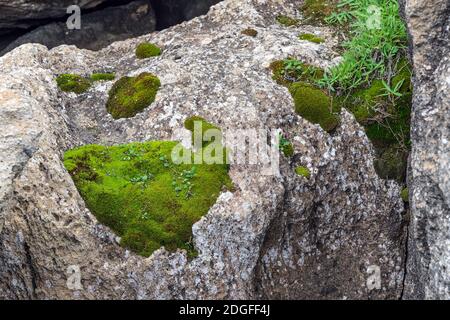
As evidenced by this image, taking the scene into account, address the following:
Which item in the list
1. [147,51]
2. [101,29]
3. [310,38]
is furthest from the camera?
[101,29]

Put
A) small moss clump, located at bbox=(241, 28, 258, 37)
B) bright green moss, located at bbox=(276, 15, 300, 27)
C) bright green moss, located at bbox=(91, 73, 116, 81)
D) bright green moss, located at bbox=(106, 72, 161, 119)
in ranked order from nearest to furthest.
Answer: bright green moss, located at bbox=(106, 72, 161, 119)
bright green moss, located at bbox=(91, 73, 116, 81)
small moss clump, located at bbox=(241, 28, 258, 37)
bright green moss, located at bbox=(276, 15, 300, 27)

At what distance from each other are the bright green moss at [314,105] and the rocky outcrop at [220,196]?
0.61ft

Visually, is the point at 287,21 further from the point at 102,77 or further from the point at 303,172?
the point at 303,172

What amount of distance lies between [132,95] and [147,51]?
1.90 meters

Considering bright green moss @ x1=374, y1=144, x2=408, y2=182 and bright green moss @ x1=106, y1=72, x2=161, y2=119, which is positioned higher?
bright green moss @ x1=106, y1=72, x2=161, y2=119

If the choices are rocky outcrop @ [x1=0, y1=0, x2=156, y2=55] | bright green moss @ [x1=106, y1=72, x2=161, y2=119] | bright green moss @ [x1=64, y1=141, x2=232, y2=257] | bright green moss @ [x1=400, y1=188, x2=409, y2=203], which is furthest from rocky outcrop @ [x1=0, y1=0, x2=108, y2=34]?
bright green moss @ [x1=400, y1=188, x2=409, y2=203]

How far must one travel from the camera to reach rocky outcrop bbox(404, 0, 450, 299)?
27.6ft

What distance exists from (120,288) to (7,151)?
2.67 metres

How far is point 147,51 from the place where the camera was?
42.2ft

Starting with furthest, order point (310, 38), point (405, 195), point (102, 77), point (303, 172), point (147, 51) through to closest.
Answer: point (147, 51), point (310, 38), point (102, 77), point (405, 195), point (303, 172)

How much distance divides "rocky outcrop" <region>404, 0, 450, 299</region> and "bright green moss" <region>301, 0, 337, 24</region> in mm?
3981

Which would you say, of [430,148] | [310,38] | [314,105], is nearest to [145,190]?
[314,105]

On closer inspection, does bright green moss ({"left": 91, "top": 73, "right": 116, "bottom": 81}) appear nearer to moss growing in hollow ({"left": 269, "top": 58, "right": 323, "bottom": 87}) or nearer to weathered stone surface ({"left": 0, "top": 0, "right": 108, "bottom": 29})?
moss growing in hollow ({"left": 269, "top": 58, "right": 323, "bottom": 87})

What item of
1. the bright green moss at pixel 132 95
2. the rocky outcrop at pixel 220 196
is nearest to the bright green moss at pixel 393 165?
the rocky outcrop at pixel 220 196
